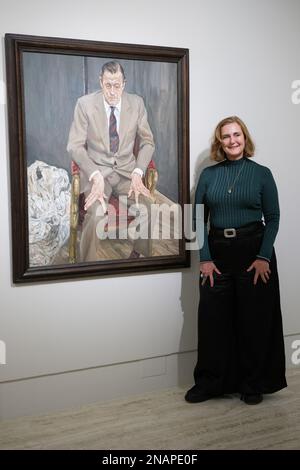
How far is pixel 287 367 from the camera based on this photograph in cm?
322

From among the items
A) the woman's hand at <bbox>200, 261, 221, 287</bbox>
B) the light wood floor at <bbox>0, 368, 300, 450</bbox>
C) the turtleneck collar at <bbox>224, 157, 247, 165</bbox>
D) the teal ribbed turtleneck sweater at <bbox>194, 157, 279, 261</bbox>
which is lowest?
the light wood floor at <bbox>0, 368, 300, 450</bbox>

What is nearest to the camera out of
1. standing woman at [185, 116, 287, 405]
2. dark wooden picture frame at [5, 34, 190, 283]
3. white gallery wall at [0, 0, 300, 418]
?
dark wooden picture frame at [5, 34, 190, 283]

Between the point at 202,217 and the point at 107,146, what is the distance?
2.10ft

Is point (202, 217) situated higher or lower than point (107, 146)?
lower

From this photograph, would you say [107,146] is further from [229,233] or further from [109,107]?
[229,233]

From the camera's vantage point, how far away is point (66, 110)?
101 inches

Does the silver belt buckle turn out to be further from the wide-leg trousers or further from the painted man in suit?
the painted man in suit

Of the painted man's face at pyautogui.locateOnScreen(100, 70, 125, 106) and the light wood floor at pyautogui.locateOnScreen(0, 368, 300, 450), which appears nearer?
the light wood floor at pyautogui.locateOnScreen(0, 368, 300, 450)

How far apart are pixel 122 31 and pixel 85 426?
6.56 ft

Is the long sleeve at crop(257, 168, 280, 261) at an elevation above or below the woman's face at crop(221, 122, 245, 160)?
below

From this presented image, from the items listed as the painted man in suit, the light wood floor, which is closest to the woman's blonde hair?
the painted man in suit

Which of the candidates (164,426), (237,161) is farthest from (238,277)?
(164,426)

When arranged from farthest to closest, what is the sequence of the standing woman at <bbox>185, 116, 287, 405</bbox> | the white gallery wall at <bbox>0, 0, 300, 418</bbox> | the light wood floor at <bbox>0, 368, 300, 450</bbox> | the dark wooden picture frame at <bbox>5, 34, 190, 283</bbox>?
the standing woman at <bbox>185, 116, 287, 405</bbox> < the white gallery wall at <bbox>0, 0, 300, 418</bbox> < the dark wooden picture frame at <bbox>5, 34, 190, 283</bbox> < the light wood floor at <bbox>0, 368, 300, 450</bbox>

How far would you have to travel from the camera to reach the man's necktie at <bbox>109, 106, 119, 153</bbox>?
266 centimetres
